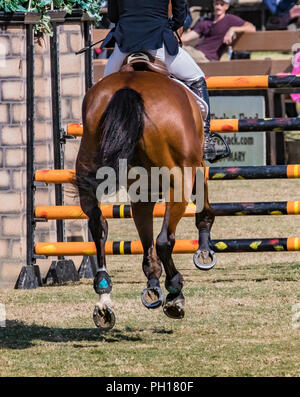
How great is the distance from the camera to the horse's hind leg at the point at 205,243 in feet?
24.2

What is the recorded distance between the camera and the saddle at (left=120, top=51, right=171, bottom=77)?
6.78 m

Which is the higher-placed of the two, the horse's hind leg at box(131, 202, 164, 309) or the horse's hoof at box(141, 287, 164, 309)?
the horse's hind leg at box(131, 202, 164, 309)

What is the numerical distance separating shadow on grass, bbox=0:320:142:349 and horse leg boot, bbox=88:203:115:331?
8.4 inches

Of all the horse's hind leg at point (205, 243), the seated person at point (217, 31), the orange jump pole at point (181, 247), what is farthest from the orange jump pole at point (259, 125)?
the seated person at point (217, 31)

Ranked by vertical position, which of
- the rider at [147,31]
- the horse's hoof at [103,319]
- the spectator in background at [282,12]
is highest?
the spectator in background at [282,12]

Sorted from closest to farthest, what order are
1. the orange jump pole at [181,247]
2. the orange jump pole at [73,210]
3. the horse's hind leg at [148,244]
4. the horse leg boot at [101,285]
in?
the horse leg boot at [101,285] < the horse's hind leg at [148,244] < the orange jump pole at [181,247] < the orange jump pole at [73,210]

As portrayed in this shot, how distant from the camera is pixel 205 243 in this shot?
7500mm

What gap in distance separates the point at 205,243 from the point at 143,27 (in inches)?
69.8

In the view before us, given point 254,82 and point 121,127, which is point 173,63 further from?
point 254,82

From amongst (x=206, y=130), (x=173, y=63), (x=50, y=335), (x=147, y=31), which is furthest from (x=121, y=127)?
(x=50, y=335)

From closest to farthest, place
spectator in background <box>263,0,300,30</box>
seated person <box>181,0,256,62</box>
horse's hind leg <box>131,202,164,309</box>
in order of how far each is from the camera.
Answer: horse's hind leg <box>131,202,164,309</box> → seated person <box>181,0,256,62</box> → spectator in background <box>263,0,300,30</box>

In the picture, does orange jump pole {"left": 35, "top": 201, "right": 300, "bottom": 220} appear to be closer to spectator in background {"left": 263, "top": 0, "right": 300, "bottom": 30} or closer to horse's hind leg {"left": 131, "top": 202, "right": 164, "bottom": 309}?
horse's hind leg {"left": 131, "top": 202, "right": 164, "bottom": 309}

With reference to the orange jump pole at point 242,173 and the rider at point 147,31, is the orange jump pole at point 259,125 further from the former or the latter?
the rider at point 147,31

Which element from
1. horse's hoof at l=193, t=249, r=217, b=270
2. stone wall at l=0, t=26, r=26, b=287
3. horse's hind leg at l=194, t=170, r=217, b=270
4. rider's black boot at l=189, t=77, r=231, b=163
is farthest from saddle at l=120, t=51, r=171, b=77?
stone wall at l=0, t=26, r=26, b=287
